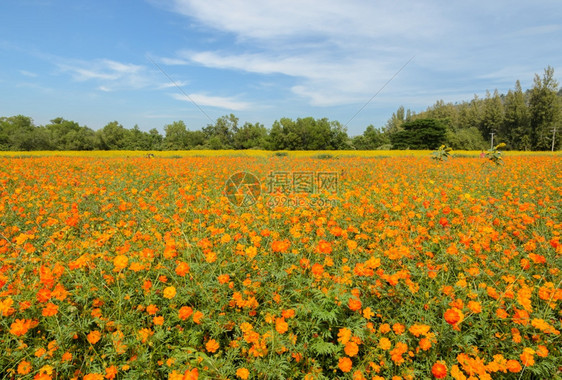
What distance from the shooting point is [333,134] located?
40.2 meters

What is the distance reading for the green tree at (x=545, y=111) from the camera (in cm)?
4488

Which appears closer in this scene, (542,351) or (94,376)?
(94,376)

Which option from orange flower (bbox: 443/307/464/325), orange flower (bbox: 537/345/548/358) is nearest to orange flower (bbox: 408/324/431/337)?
orange flower (bbox: 443/307/464/325)

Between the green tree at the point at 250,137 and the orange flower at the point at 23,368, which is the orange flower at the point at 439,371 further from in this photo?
the green tree at the point at 250,137

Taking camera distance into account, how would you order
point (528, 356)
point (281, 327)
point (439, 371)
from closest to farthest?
1. point (439, 371)
2. point (528, 356)
3. point (281, 327)

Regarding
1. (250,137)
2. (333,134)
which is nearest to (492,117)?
(333,134)

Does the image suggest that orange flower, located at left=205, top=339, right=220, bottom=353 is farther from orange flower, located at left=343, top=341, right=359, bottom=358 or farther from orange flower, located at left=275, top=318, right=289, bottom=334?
orange flower, located at left=343, top=341, right=359, bottom=358

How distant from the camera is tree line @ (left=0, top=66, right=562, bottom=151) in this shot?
4219 cm

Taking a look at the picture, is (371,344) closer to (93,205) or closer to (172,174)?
(93,205)

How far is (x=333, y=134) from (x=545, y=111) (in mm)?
35785

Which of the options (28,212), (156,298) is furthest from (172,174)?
(156,298)

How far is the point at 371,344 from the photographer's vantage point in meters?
1.92

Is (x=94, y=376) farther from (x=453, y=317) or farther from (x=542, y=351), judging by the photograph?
(x=542, y=351)

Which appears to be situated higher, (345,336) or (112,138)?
(112,138)
